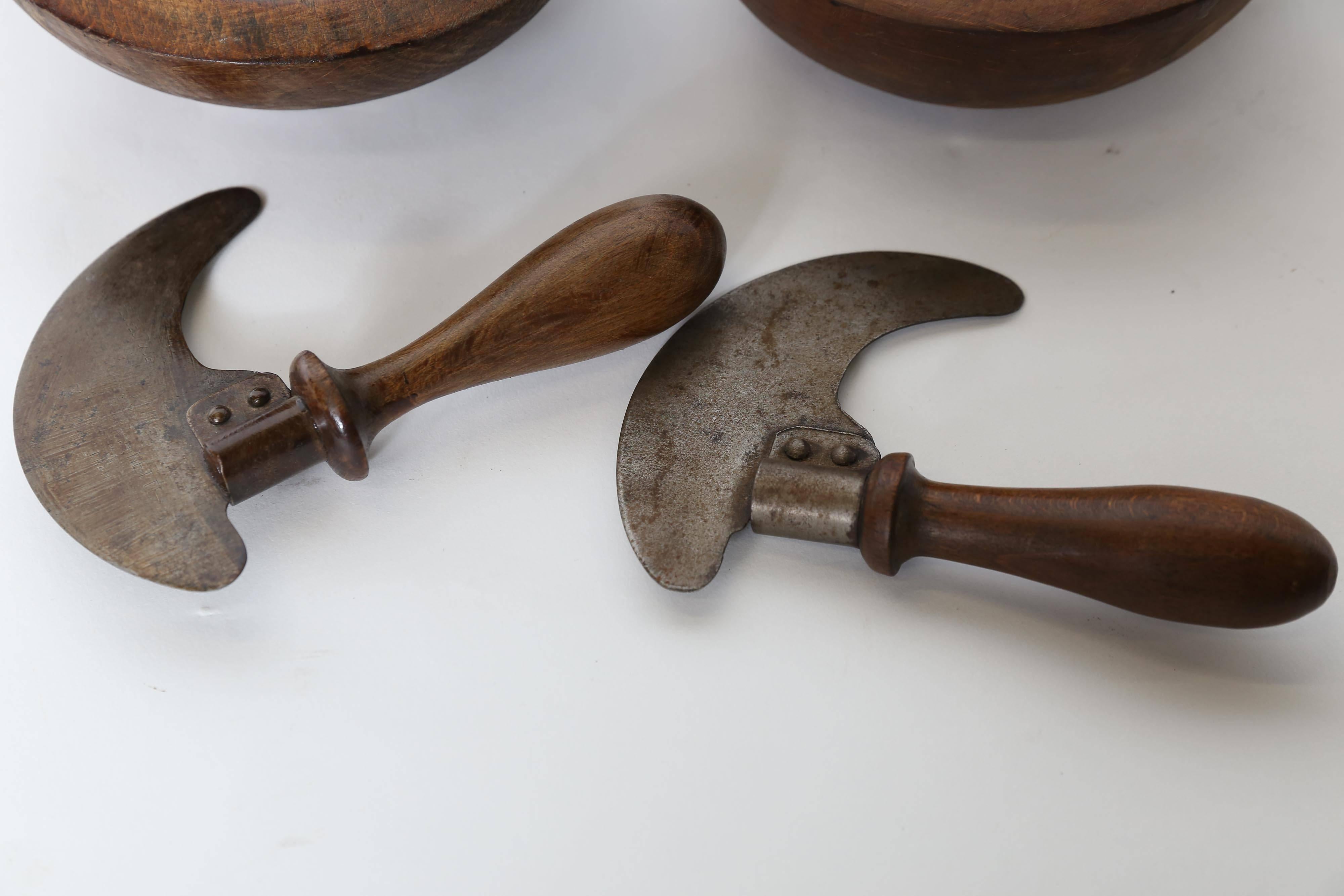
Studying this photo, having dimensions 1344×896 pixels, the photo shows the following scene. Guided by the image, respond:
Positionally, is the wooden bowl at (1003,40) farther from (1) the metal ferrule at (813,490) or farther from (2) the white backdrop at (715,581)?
(1) the metal ferrule at (813,490)

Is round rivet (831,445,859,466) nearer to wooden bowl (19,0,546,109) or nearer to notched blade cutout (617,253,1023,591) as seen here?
notched blade cutout (617,253,1023,591)

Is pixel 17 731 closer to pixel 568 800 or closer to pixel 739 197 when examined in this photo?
pixel 568 800

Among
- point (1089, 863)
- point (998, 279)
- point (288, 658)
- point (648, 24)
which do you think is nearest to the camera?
point (1089, 863)

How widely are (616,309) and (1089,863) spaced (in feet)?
1.97

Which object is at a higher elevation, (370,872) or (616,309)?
(616,309)

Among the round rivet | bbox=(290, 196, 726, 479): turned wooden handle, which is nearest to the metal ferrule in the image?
the round rivet

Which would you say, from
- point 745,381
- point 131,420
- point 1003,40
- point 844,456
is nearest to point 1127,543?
point 844,456

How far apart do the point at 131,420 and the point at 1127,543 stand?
2.77 feet

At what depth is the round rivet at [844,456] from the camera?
95 centimetres

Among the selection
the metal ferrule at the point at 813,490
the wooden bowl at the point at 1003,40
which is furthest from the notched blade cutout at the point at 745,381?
the wooden bowl at the point at 1003,40

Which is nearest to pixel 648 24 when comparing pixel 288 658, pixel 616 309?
pixel 616 309

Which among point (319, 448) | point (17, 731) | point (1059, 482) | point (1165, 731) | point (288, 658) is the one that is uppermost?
point (1059, 482)

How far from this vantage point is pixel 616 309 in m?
1.01

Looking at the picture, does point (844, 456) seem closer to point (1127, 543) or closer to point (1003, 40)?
point (1127, 543)
